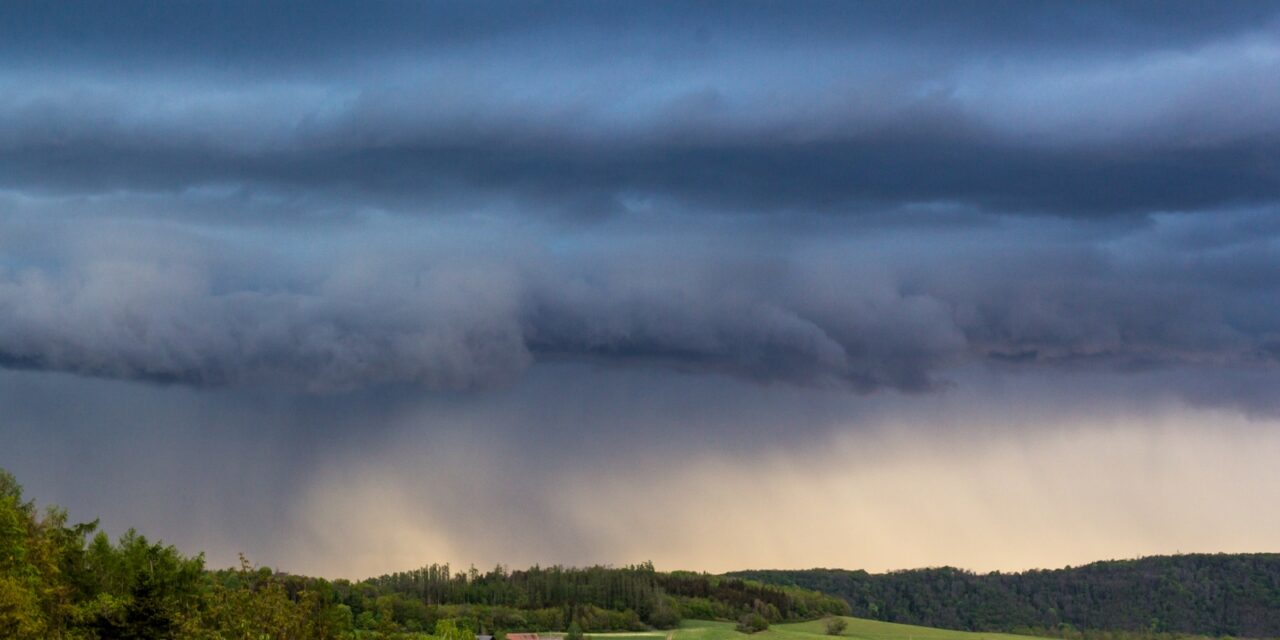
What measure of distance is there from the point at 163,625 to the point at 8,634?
1419cm

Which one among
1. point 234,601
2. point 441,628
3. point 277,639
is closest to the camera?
point 277,639

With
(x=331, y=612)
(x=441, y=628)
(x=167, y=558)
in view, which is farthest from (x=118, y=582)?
(x=441, y=628)

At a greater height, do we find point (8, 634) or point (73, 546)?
point (73, 546)

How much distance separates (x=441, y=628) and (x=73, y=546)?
113ft

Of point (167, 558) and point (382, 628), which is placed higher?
point (167, 558)

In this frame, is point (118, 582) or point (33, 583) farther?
point (118, 582)

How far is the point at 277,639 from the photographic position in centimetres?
9850

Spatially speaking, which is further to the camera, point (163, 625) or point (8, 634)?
point (163, 625)

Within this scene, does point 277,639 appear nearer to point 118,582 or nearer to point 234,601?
point 234,601

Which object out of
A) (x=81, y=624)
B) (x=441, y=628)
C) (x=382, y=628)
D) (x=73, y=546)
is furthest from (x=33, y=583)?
(x=441, y=628)

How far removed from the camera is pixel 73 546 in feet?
427

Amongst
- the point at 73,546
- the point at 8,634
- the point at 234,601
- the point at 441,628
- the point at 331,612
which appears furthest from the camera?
the point at 441,628

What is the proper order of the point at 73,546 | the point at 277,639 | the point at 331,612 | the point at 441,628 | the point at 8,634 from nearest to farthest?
the point at 8,634 → the point at 277,639 → the point at 331,612 → the point at 73,546 → the point at 441,628

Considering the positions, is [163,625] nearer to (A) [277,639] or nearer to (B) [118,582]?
(A) [277,639]
